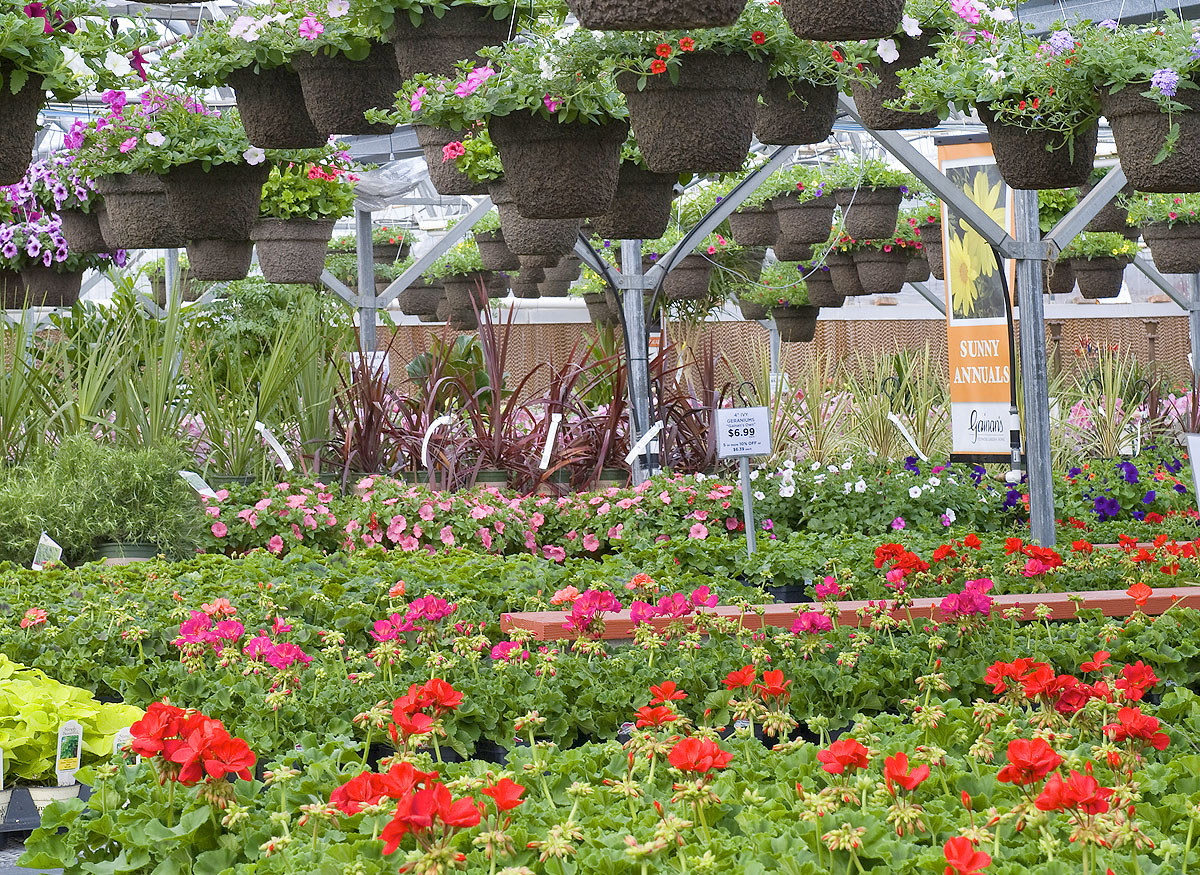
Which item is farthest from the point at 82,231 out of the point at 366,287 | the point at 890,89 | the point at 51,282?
the point at 890,89

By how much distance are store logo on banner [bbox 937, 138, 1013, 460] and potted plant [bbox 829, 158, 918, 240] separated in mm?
949

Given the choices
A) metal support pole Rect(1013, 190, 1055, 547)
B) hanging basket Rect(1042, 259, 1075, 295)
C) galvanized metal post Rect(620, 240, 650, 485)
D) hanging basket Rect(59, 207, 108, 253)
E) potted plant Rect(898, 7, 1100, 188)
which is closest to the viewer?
potted plant Rect(898, 7, 1100, 188)

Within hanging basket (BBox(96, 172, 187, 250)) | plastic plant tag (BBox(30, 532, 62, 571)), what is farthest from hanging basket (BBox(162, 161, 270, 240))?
plastic plant tag (BBox(30, 532, 62, 571))

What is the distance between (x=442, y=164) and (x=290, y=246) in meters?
1.54

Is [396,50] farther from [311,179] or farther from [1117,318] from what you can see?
[1117,318]

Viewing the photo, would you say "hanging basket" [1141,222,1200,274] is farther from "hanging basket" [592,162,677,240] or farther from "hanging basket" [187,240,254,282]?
"hanging basket" [187,240,254,282]

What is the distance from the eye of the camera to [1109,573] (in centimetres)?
306

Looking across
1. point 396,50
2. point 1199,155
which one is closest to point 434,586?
point 396,50

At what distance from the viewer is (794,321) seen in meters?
10.1

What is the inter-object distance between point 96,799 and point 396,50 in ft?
5.07

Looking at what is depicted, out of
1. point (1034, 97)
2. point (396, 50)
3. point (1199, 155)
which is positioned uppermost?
A: point (396, 50)

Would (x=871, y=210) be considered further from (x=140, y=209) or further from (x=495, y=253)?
(x=140, y=209)

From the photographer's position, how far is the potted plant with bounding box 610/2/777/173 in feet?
7.23

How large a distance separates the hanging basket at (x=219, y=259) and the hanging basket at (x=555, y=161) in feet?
4.72
